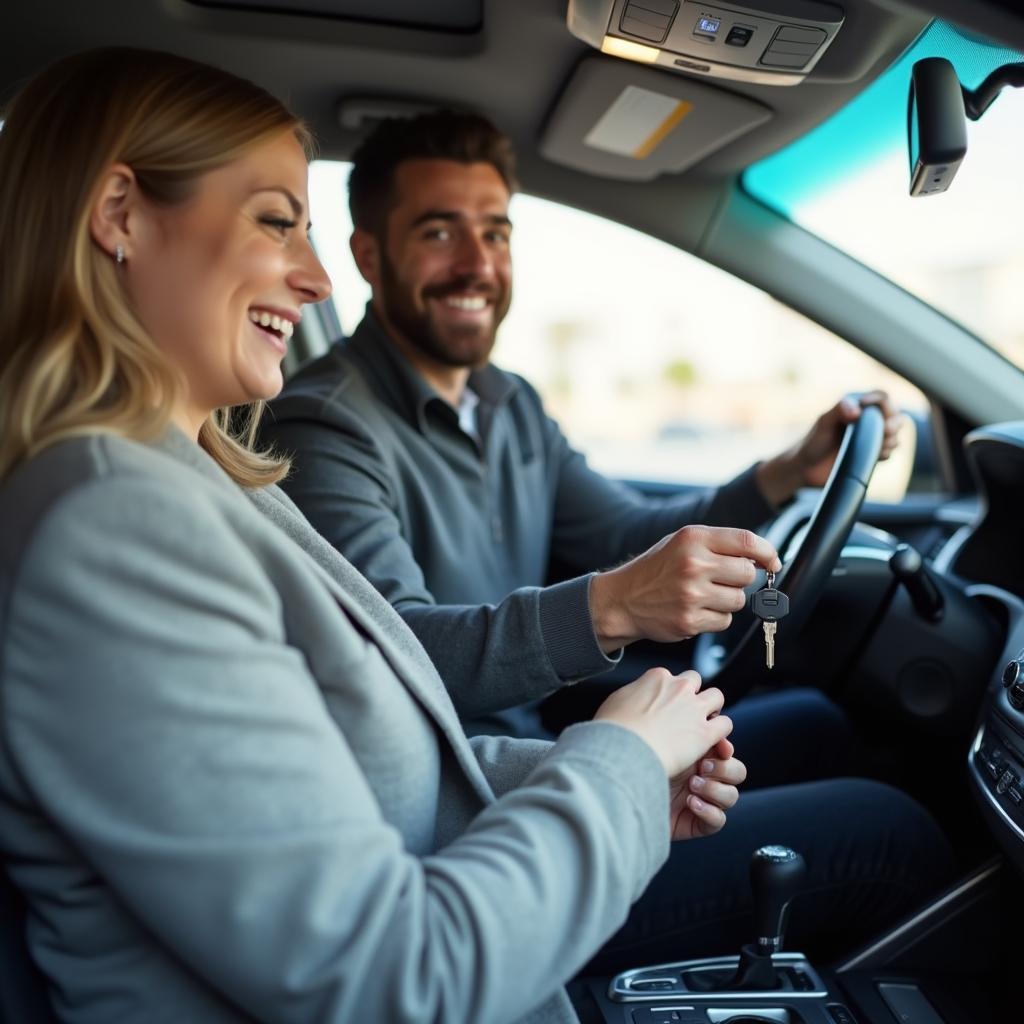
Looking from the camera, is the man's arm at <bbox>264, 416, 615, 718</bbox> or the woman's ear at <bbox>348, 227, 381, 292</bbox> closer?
the man's arm at <bbox>264, 416, 615, 718</bbox>

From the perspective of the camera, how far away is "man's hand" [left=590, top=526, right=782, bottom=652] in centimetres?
114

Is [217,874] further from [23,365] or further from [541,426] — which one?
[541,426]

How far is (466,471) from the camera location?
1811mm

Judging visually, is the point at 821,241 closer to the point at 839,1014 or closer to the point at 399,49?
the point at 399,49

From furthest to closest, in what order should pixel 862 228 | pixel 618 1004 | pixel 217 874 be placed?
pixel 862 228
pixel 618 1004
pixel 217 874

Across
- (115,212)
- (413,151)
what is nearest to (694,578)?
(115,212)

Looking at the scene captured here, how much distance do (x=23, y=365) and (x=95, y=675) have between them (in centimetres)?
29

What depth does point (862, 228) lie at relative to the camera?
6.91 ft

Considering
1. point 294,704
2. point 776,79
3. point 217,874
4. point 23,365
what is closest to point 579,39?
point 776,79

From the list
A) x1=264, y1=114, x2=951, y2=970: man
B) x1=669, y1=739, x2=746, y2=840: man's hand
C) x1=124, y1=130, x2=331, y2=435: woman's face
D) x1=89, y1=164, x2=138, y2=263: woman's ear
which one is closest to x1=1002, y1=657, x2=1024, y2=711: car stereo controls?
x1=264, y1=114, x2=951, y2=970: man

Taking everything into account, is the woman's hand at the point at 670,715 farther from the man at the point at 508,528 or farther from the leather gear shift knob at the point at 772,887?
the leather gear shift knob at the point at 772,887

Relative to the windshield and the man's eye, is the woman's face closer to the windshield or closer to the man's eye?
the man's eye

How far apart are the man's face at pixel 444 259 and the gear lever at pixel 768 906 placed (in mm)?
1002

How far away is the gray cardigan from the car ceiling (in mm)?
974
